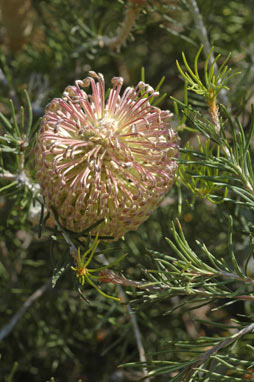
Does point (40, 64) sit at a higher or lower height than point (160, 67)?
higher

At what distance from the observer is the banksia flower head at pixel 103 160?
1.98ft

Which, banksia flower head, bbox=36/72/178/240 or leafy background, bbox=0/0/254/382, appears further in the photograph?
leafy background, bbox=0/0/254/382

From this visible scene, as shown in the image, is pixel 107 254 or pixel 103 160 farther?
pixel 107 254

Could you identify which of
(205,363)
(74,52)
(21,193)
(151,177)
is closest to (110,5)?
(74,52)

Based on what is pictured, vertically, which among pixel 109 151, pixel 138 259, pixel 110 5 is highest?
pixel 110 5

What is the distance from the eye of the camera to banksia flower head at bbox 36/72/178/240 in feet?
1.98

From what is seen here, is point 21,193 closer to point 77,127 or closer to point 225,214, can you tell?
point 77,127

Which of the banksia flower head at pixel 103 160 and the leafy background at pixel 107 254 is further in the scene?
the leafy background at pixel 107 254

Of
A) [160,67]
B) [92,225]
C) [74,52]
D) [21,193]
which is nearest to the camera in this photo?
[92,225]

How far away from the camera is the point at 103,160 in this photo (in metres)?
0.64

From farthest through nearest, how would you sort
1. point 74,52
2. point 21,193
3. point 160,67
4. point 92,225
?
point 160,67 < point 74,52 < point 21,193 < point 92,225

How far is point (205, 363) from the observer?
61cm

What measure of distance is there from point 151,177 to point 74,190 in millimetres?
111

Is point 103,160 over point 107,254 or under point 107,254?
over
